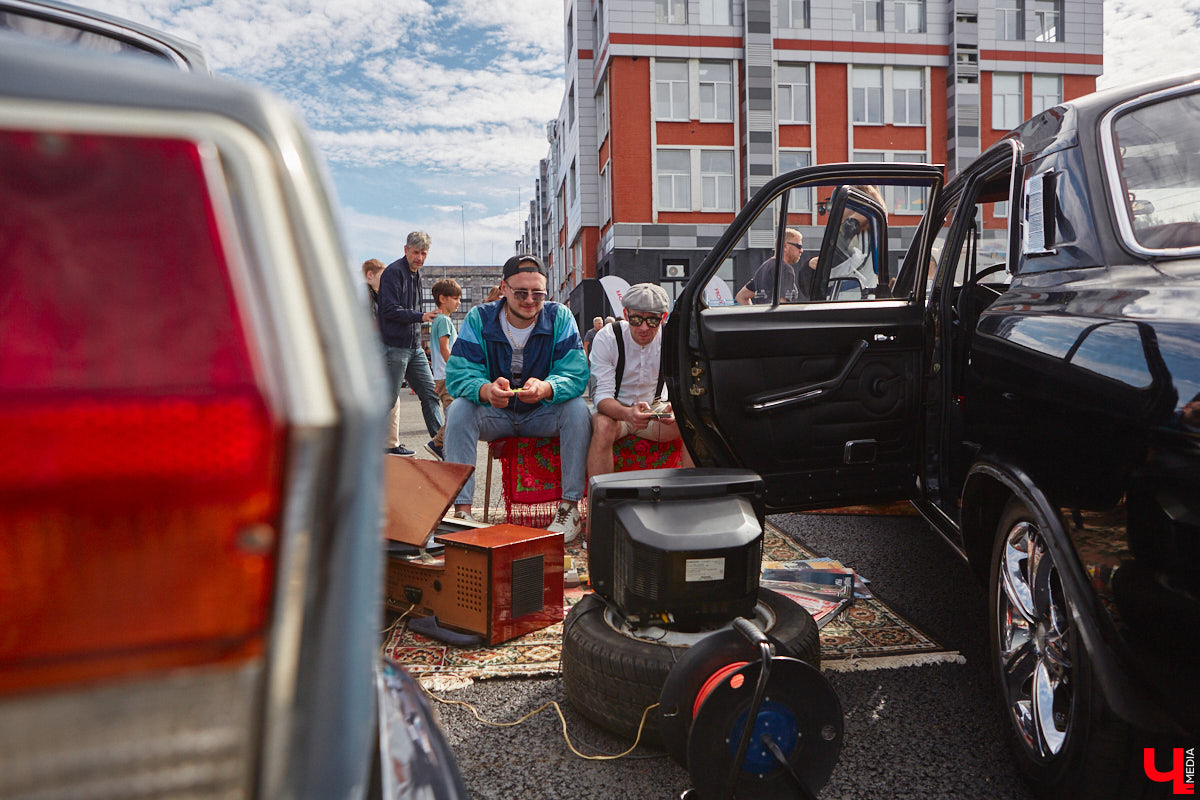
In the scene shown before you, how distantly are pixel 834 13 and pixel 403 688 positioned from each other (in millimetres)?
28033

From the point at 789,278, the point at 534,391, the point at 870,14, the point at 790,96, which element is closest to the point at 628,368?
the point at 534,391

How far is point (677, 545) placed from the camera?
87.8 inches

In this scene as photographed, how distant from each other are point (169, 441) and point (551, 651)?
2.63 metres

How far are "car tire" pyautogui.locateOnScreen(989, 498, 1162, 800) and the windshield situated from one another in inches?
28.1

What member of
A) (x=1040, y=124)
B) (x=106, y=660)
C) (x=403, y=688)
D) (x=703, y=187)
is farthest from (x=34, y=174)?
(x=703, y=187)

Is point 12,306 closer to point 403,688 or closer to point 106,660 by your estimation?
point 106,660

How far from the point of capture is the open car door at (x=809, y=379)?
3.25m

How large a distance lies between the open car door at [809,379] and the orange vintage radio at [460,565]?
862mm

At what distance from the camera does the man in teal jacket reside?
4.49 meters

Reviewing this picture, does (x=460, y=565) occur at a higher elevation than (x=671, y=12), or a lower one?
lower

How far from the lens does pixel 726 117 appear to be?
81.1 feet

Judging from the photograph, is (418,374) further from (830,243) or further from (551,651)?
(551,651)

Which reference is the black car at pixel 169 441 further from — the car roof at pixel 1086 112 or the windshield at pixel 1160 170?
the car roof at pixel 1086 112

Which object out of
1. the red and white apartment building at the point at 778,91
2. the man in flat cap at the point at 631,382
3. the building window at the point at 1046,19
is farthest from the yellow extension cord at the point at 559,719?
the building window at the point at 1046,19
